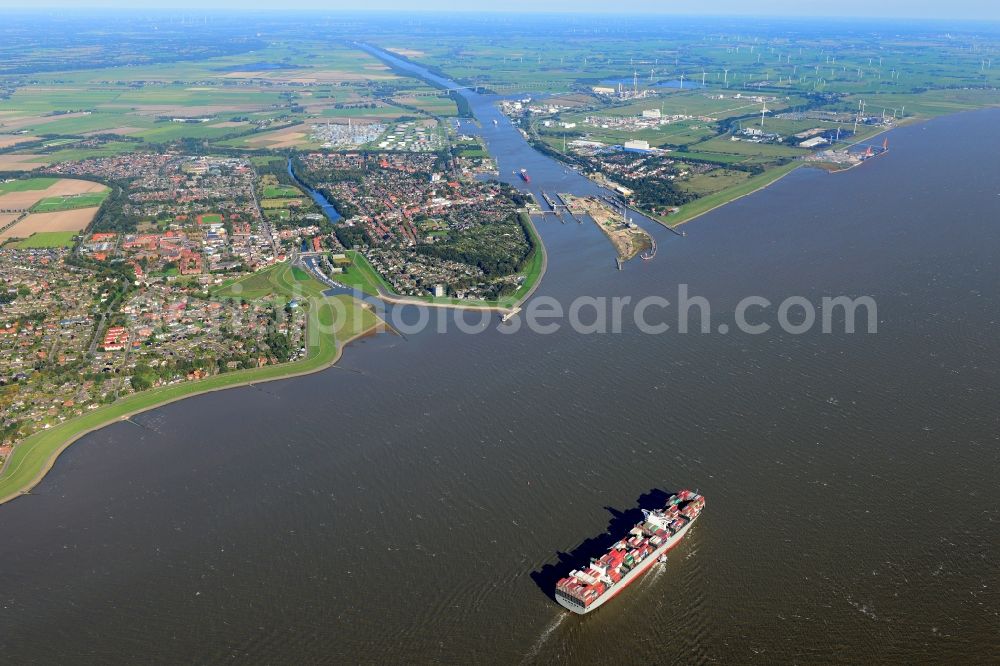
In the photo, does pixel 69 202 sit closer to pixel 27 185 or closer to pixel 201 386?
pixel 27 185

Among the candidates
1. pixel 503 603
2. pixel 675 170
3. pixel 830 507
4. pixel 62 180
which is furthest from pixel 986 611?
pixel 62 180

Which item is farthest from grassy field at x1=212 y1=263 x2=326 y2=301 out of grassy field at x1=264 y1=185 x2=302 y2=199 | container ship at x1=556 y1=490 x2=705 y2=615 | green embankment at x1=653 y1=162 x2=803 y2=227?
green embankment at x1=653 y1=162 x2=803 y2=227

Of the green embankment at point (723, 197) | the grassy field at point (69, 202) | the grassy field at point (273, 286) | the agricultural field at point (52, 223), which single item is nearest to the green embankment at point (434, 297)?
the grassy field at point (273, 286)

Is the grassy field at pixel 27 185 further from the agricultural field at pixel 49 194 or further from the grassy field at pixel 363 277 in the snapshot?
the grassy field at pixel 363 277

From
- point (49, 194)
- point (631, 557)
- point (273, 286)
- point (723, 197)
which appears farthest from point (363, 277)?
point (49, 194)

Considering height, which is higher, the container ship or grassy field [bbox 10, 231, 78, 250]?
grassy field [bbox 10, 231, 78, 250]

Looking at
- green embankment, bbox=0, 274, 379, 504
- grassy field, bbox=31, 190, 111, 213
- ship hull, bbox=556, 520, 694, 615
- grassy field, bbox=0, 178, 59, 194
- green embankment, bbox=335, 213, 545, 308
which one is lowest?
ship hull, bbox=556, 520, 694, 615

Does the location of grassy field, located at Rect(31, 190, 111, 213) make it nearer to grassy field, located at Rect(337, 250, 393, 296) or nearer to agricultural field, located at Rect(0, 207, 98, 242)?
agricultural field, located at Rect(0, 207, 98, 242)
